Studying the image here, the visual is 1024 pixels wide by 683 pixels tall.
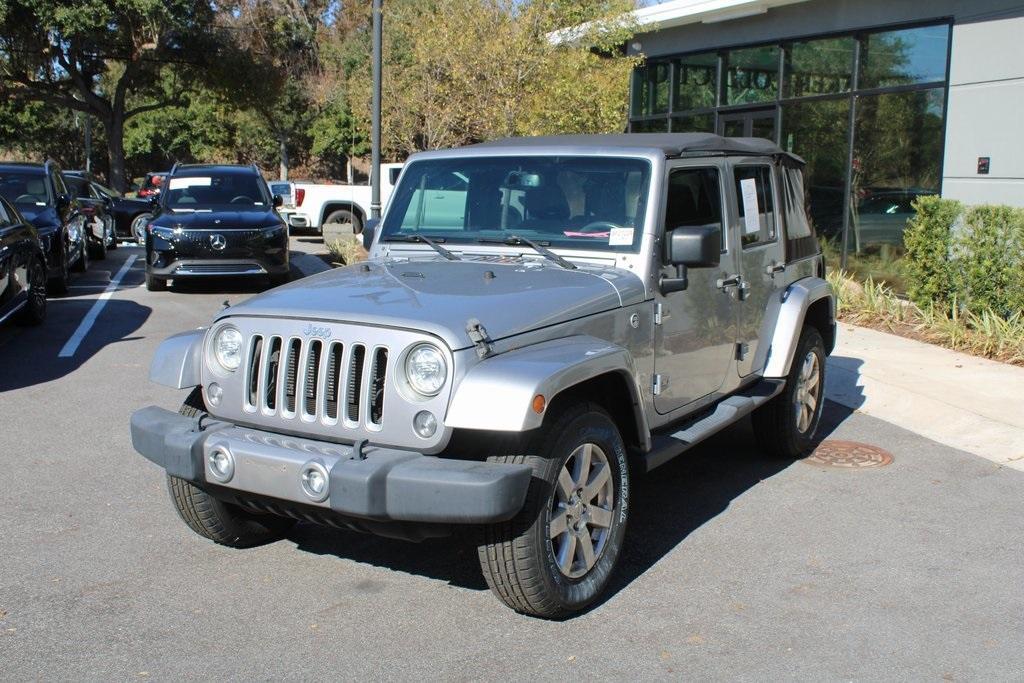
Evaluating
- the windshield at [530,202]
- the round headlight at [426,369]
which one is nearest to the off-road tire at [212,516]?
the round headlight at [426,369]

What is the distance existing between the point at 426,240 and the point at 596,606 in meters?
2.06

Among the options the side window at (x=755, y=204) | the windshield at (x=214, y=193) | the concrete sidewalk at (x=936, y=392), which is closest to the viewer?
the side window at (x=755, y=204)

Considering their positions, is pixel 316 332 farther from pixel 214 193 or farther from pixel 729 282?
pixel 214 193

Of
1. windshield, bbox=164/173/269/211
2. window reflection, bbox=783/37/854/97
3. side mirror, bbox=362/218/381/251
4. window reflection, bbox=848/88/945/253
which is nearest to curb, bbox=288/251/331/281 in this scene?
windshield, bbox=164/173/269/211

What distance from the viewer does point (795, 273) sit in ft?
22.4

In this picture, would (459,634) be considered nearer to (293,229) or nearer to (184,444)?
(184,444)

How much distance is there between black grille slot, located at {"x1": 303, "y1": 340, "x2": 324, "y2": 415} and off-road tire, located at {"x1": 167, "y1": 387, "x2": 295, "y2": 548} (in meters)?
0.70

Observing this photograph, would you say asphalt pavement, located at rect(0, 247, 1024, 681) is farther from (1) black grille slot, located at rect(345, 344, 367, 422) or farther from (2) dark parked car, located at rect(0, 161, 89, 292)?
(2) dark parked car, located at rect(0, 161, 89, 292)

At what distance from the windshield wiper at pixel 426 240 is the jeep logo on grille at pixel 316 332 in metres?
1.28

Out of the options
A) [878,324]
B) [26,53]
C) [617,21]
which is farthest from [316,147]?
[878,324]

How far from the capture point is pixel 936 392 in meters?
8.51

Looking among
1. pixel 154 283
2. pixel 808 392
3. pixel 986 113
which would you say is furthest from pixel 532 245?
pixel 154 283

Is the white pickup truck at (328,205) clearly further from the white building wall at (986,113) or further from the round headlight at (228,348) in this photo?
the round headlight at (228,348)

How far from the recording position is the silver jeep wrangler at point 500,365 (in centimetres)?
392
